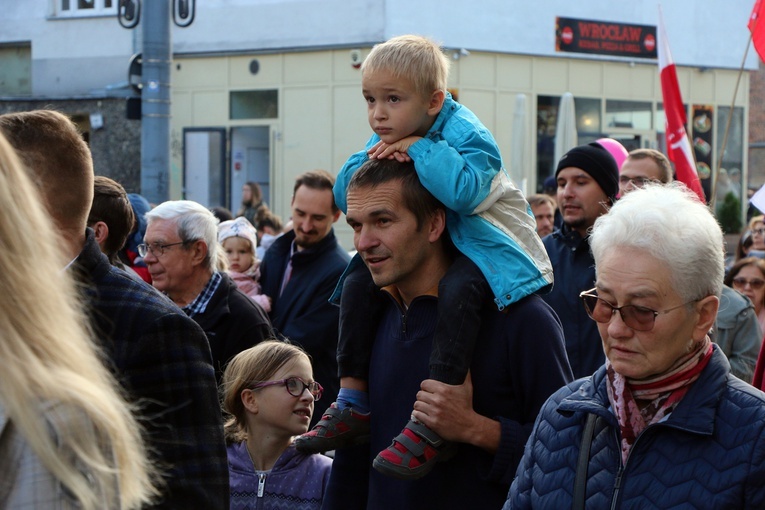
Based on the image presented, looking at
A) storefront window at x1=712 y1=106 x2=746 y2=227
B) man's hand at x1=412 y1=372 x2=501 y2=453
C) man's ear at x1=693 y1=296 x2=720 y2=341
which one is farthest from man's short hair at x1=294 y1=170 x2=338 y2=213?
storefront window at x1=712 y1=106 x2=746 y2=227

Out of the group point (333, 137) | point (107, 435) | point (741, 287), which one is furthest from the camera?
point (333, 137)

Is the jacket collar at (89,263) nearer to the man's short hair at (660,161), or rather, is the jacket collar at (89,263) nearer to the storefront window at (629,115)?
the man's short hair at (660,161)

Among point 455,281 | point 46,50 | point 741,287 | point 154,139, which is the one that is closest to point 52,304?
point 455,281

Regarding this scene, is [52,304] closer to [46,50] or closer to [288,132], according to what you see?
[288,132]

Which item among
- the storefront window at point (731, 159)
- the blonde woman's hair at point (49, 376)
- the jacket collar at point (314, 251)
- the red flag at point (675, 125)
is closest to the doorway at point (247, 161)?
the storefront window at point (731, 159)

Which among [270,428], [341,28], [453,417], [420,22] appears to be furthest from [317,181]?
[341,28]

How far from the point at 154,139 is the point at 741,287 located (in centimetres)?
608

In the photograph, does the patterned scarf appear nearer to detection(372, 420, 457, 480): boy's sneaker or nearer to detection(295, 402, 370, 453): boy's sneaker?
detection(372, 420, 457, 480): boy's sneaker

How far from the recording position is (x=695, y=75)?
26750 millimetres

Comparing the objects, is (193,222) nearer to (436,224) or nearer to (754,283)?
(436,224)

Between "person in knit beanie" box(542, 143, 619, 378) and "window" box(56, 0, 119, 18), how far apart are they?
2101 cm

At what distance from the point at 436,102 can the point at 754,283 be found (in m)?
4.67

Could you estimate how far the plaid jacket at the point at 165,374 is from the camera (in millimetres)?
2764

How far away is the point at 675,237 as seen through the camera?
9.36ft
